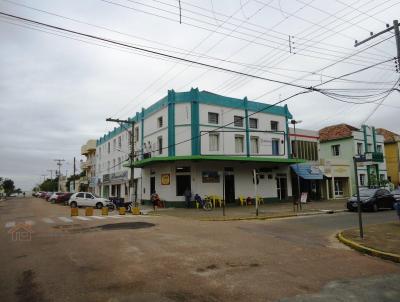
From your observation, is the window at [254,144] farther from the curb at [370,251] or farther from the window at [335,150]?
the curb at [370,251]

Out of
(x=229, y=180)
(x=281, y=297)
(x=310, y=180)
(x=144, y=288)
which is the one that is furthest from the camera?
(x=310, y=180)

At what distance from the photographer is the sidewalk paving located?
32.8ft

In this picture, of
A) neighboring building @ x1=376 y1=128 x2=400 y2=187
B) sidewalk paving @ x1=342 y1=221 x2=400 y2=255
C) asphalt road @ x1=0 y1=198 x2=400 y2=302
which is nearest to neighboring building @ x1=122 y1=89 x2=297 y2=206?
sidewalk paving @ x1=342 y1=221 x2=400 y2=255

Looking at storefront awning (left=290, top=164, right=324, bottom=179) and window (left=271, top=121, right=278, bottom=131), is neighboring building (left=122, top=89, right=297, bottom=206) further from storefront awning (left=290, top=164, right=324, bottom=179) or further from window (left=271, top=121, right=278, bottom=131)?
storefront awning (left=290, top=164, right=324, bottom=179)

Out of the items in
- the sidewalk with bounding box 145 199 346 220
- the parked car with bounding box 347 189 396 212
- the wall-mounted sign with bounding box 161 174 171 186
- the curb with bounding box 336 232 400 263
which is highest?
the wall-mounted sign with bounding box 161 174 171 186

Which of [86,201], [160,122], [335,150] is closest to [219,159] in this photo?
[160,122]

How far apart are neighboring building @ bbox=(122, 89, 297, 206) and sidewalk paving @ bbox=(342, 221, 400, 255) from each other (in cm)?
1437

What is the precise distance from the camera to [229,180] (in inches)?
1227

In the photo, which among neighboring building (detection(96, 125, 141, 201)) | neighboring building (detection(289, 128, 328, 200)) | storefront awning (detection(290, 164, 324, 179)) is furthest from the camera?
neighboring building (detection(96, 125, 141, 201))

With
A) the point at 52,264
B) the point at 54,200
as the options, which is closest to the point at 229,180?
the point at 52,264

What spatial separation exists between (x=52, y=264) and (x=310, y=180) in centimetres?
3273

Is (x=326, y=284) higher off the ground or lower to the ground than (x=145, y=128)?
lower

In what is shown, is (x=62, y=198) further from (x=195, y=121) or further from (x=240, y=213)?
(x=240, y=213)

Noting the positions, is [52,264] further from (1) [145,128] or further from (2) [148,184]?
(1) [145,128]
